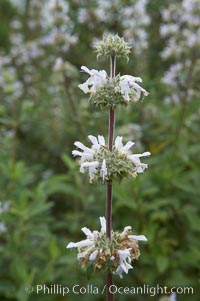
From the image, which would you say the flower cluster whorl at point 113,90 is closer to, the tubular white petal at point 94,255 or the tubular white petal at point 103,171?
the tubular white petal at point 103,171

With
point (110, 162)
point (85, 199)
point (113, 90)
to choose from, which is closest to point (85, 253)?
point (110, 162)

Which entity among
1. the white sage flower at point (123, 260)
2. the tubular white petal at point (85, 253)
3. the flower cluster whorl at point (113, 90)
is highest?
the flower cluster whorl at point (113, 90)

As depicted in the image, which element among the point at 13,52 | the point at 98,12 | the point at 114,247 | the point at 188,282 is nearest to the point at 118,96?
the point at 114,247

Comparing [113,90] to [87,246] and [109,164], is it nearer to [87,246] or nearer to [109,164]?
[109,164]

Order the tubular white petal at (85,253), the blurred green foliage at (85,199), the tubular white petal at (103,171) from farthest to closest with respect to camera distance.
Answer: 1. the blurred green foliage at (85,199)
2. the tubular white petal at (85,253)
3. the tubular white petal at (103,171)

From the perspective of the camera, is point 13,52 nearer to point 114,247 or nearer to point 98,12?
point 98,12

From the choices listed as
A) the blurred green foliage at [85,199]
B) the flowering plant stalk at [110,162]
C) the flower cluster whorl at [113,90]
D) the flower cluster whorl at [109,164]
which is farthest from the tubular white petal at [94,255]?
the blurred green foliage at [85,199]
